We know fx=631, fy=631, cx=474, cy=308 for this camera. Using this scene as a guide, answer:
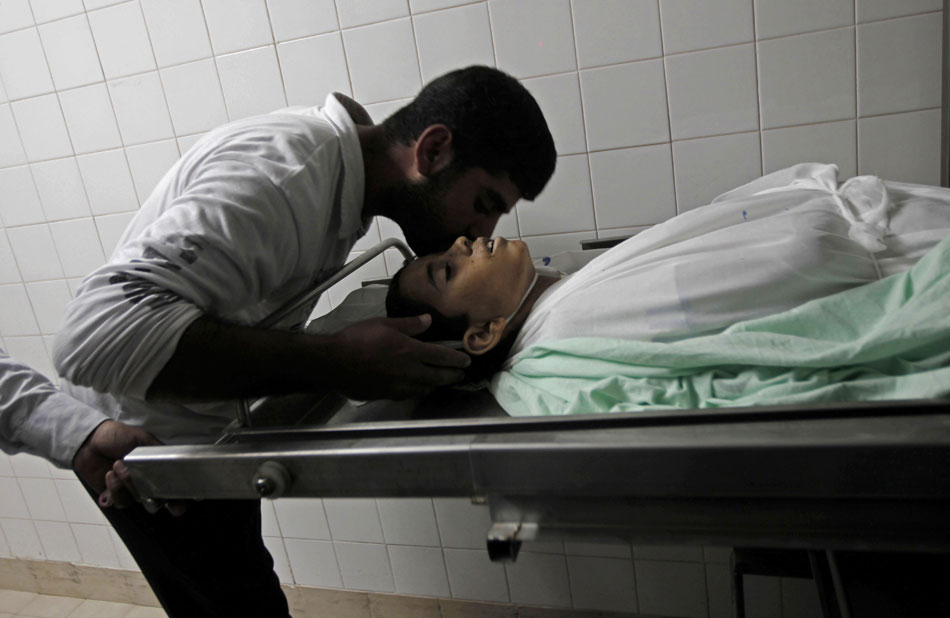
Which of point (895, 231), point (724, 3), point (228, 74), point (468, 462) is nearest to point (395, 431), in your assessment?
point (468, 462)

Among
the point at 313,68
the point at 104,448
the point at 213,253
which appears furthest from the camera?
the point at 313,68

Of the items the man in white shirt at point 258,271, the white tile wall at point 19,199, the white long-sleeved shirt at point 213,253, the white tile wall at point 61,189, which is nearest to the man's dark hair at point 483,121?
the man in white shirt at point 258,271

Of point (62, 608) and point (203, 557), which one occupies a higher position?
point (203, 557)

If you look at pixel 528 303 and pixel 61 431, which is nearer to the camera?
pixel 61 431

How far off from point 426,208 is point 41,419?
0.81 meters

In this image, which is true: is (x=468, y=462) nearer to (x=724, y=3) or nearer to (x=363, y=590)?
(x=724, y=3)

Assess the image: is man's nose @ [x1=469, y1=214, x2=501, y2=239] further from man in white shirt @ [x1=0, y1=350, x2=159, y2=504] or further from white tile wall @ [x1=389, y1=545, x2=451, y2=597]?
white tile wall @ [x1=389, y1=545, x2=451, y2=597]

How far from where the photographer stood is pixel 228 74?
170cm

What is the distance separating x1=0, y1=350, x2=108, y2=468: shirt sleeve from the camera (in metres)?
1.13

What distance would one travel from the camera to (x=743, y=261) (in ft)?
3.13

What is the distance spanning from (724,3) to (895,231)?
64cm

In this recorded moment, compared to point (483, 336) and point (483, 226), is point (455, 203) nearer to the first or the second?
point (483, 226)

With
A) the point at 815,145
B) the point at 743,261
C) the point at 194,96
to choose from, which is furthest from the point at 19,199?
the point at 815,145

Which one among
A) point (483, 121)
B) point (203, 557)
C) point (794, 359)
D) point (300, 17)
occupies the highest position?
point (300, 17)
